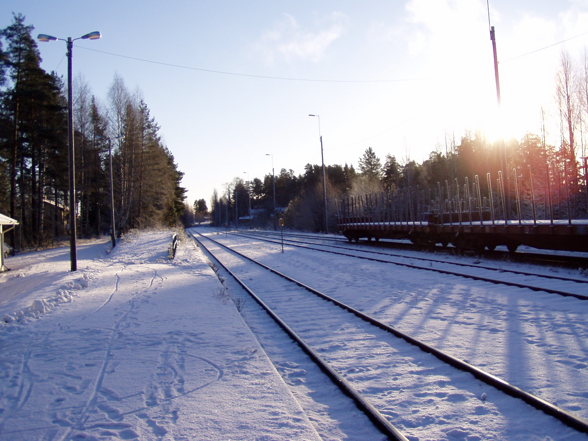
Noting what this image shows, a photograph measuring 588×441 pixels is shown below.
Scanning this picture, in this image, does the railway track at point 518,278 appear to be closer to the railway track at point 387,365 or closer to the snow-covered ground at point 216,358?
the snow-covered ground at point 216,358

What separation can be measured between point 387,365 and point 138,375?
286 centimetres

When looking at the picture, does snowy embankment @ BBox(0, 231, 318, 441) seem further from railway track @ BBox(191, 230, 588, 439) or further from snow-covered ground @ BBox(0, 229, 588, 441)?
railway track @ BBox(191, 230, 588, 439)

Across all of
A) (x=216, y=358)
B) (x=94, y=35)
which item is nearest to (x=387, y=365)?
(x=216, y=358)

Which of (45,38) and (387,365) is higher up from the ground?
(45,38)

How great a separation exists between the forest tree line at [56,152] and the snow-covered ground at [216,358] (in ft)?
84.9

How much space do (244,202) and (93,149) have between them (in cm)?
11356

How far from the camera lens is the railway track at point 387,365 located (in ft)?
12.7

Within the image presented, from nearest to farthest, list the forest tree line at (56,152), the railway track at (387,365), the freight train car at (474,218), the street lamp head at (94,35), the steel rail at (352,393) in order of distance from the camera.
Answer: the steel rail at (352,393) → the railway track at (387,365) → the freight train car at (474,218) → the street lamp head at (94,35) → the forest tree line at (56,152)

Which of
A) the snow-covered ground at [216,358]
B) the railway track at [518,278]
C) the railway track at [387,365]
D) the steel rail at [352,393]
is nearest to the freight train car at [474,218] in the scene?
the railway track at [518,278]

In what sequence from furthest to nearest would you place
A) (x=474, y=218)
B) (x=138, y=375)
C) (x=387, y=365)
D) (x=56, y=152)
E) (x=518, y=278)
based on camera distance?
(x=56, y=152) → (x=474, y=218) → (x=518, y=278) → (x=387, y=365) → (x=138, y=375)

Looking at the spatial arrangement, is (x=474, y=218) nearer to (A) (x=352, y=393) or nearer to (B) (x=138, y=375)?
(A) (x=352, y=393)

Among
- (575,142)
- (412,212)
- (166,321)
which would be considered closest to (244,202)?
(575,142)

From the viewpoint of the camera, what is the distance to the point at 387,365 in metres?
5.32

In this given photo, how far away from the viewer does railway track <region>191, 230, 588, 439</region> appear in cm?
388
